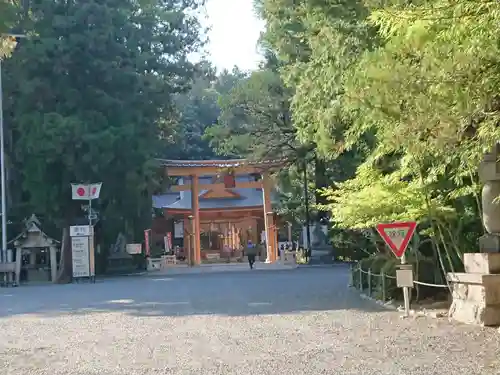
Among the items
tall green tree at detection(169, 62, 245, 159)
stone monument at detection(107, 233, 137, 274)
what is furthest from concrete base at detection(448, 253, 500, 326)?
tall green tree at detection(169, 62, 245, 159)

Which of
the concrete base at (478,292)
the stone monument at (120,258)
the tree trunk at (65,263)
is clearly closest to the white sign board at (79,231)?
the tree trunk at (65,263)

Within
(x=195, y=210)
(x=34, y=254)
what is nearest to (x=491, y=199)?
(x=34, y=254)

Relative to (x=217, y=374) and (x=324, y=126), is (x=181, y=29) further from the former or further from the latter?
(x=217, y=374)

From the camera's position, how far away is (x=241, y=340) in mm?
9070

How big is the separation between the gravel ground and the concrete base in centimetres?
30

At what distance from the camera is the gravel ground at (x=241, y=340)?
7184mm

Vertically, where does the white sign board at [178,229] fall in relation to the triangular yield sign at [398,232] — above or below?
above

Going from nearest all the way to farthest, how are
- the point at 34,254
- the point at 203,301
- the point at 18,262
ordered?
the point at 203,301 < the point at 18,262 < the point at 34,254

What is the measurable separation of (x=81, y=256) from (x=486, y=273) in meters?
19.3

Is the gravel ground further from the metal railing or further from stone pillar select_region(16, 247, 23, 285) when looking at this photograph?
stone pillar select_region(16, 247, 23, 285)

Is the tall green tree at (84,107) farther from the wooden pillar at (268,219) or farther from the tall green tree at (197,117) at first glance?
the tall green tree at (197,117)

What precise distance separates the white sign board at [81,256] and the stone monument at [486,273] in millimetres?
18463

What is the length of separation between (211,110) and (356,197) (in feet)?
142

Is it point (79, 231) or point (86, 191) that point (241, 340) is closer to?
point (79, 231)
